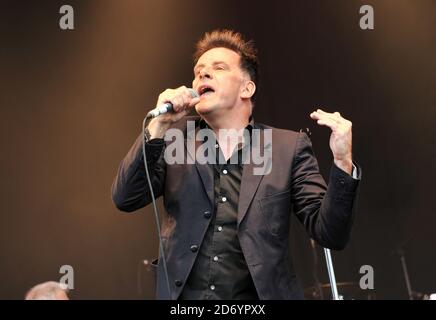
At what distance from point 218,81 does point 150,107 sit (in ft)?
6.42

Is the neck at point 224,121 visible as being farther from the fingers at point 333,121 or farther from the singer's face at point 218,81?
the fingers at point 333,121

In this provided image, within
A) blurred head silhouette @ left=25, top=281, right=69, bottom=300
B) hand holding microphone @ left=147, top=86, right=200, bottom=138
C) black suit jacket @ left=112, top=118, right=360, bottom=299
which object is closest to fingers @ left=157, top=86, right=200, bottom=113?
hand holding microphone @ left=147, top=86, right=200, bottom=138

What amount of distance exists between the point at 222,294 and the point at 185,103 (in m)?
0.50

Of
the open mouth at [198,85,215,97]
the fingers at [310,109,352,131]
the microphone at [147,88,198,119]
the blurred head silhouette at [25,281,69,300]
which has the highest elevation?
the open mouth at [198,85,215,97]

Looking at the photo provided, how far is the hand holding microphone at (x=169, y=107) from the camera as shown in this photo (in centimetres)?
184

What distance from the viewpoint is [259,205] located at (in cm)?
188

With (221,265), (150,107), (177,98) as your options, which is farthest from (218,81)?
(150,107)

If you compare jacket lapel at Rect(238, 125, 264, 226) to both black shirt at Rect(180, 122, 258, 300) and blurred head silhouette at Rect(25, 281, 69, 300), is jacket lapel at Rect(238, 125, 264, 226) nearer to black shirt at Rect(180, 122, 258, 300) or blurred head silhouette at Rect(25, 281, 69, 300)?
black shirt at Rect(180, 122, 258, 300)

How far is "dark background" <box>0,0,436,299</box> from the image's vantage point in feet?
13.0

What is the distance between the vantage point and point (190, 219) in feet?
6.14

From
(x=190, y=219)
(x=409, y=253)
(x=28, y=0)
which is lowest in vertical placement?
(x=409, y=253)
